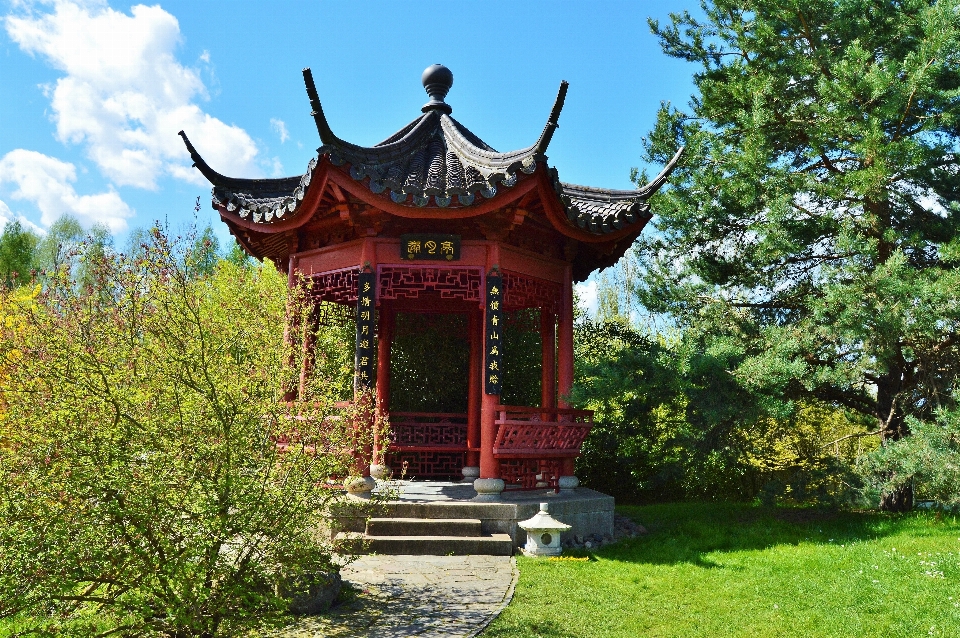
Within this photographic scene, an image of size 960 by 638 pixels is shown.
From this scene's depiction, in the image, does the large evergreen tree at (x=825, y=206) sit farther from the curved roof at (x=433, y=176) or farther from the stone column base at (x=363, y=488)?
the stone column base at (x=363, y=488)

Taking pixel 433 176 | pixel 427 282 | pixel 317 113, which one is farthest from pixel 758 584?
pixel 317 113

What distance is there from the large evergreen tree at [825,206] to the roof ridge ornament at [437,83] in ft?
11.0

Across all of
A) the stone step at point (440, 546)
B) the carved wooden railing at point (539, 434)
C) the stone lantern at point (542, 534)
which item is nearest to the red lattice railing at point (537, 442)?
the carved wooden railing at point (539, 434)

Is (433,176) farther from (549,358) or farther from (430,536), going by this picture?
(430,536)

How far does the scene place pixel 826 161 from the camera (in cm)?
902

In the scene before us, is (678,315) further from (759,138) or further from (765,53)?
(765,53)

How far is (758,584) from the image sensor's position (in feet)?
18.1

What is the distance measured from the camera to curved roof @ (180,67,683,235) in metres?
6.82

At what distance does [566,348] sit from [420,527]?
2853mm

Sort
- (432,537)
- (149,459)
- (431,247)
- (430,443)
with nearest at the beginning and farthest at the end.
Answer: (149,459)
(432,537)
(431,247)
(430,443)

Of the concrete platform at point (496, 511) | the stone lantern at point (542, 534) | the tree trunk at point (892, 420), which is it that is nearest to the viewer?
the stone lantern at point (542, 534)

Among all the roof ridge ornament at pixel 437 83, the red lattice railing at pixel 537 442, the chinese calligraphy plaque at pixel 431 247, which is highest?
the roof ridge ornament at pixel 437 83

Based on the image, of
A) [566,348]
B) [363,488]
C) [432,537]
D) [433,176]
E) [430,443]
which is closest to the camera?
[432,537]

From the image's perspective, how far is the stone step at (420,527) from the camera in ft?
21.8
